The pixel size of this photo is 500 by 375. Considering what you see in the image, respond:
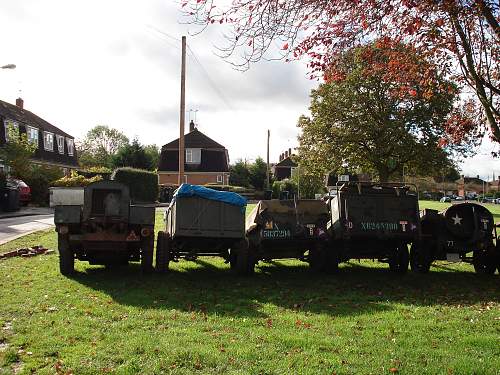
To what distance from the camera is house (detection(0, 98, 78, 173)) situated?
140 feet

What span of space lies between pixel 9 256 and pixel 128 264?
321cm

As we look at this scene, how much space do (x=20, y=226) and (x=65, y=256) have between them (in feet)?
37.8

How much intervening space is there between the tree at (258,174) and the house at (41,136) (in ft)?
81.0

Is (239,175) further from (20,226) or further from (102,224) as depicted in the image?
(102,224)

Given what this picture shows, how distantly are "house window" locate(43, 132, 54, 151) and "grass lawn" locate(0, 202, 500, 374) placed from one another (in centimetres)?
3966

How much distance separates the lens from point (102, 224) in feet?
33.4

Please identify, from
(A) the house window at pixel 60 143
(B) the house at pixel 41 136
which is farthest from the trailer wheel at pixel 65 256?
(A) the house window at pixel 60 143

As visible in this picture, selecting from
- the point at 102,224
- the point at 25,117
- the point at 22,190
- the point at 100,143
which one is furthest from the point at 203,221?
the point at 100,143

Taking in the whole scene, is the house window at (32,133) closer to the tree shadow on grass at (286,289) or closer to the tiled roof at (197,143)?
the tiled roof at (197,143)

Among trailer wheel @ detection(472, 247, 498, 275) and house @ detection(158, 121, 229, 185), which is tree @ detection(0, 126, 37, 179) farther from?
house @ detection(158, 121, 229, 185)

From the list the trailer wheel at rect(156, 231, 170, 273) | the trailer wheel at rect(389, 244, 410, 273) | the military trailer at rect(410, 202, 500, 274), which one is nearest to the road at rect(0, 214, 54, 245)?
the trailer wheel at rect(156, 231, 170, 273)

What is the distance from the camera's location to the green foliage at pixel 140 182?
38219 mm

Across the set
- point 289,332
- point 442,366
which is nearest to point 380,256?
point 289,332

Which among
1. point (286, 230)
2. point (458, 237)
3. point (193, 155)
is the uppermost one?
point (193, 155)
